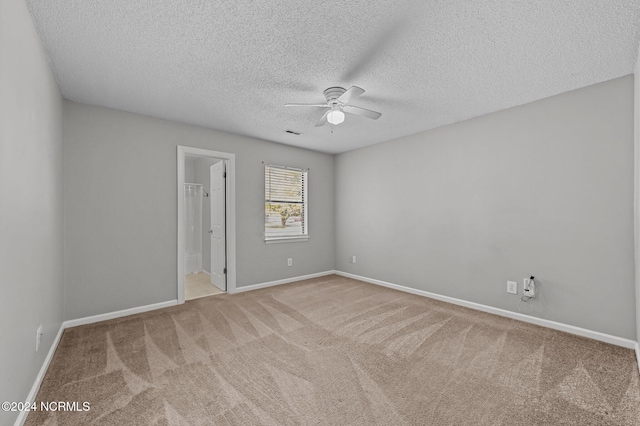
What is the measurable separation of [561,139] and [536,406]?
2.57 m

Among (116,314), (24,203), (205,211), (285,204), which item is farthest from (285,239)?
(24,203)

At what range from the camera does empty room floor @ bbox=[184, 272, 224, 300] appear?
4.25m

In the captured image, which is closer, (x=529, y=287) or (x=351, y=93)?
(x=351, y=93)

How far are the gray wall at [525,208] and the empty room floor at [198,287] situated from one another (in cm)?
283

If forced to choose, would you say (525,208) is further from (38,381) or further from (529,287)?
(38,381)

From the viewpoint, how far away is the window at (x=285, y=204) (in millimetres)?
4785

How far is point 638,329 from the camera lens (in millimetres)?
2359

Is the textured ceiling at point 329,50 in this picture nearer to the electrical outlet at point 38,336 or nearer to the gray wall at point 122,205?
the gray wall at point 122,205

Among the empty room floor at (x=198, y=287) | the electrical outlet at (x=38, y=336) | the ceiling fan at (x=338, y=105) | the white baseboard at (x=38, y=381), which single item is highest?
the ceiling fan at (x=338, y=105)

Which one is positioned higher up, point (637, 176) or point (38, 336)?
point (637, 176)

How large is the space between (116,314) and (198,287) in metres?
1.48

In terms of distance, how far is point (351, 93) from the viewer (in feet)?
8.18

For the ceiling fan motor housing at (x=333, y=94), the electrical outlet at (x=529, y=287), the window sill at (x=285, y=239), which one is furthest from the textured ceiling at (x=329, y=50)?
the window sill at (x=285, y=239)

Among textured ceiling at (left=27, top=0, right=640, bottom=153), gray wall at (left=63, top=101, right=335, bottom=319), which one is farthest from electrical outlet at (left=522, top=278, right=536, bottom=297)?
gray wall at (left=63, top=101, right=335, bottom=319)
